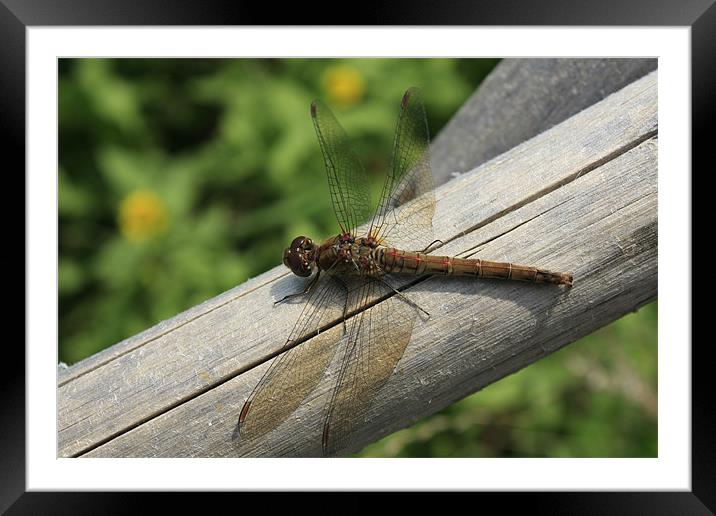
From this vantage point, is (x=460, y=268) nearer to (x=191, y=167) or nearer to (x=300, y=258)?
(x=300, y=258)

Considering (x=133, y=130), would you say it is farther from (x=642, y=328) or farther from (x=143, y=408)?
(x=642, y=328)

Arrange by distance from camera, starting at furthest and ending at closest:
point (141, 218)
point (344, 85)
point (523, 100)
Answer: point (344, 85) → point (141, 218) → point (523, 100)

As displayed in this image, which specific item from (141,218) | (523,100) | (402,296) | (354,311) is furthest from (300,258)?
(141,218)

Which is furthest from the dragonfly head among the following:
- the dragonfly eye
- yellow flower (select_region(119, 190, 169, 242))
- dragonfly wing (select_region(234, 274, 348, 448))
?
yellow flower (select_region(119, 190, 169, 242))

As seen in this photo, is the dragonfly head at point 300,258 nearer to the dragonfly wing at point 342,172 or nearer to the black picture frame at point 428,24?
the dragonfly wing at point 342,172

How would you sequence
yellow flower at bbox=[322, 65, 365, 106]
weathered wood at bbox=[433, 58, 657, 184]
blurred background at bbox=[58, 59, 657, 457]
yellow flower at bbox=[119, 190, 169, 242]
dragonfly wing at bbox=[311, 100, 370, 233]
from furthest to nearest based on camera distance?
yellow flower at bbox=[322, 65, 365, 106] < yellow flower at bbox=[119, 190, 169, 242] < blurred background at bbox=[58, 59, 657, 457] < weathered wood at bbox=[433, 58, 657, 184] < dragonfly wing at bbox=[311, 100, 370, 233]

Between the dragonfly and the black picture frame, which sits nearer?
the dragonfly

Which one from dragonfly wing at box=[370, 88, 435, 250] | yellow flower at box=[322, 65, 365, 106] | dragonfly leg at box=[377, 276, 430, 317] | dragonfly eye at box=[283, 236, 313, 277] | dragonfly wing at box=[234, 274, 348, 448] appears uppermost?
yellow flower at box=[322, 65, 365, 106]

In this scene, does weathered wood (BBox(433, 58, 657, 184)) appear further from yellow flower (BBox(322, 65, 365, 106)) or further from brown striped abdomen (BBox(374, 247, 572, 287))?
yellow flower (BBox(322, 65, 365, 106))
